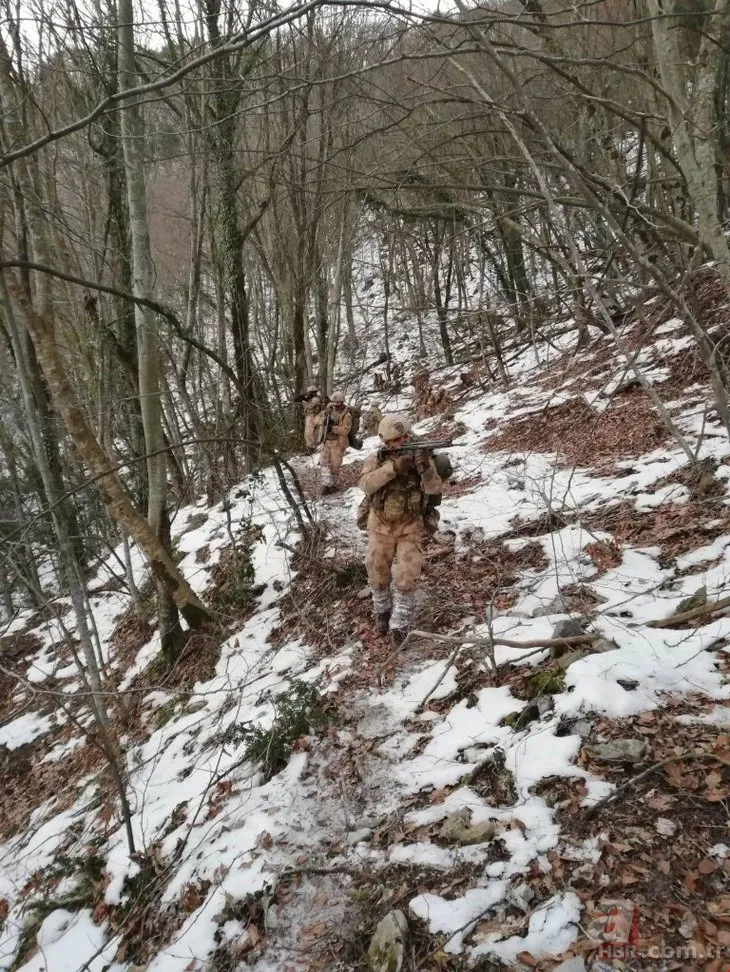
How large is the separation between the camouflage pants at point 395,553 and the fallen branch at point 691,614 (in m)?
1.76

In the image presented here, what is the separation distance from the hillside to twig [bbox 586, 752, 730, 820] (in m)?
0.01

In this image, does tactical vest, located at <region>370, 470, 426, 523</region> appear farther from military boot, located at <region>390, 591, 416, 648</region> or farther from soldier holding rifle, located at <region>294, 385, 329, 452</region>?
soldier holding rifle, located at <region>294, 385, 329, 452</region>

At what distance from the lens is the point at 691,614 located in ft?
10.9

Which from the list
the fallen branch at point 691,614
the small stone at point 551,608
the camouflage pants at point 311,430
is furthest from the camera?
the camouflage pants at point 311,430

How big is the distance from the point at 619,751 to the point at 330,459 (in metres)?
7.27

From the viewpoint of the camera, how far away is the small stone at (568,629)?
3.57 metres

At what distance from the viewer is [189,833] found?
341cm

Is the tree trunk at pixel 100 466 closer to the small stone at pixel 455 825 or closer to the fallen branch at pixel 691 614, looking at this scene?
the small stone at pixel 455 825

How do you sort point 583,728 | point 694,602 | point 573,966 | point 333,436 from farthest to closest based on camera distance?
point 333,436, point 694,602, point 583,728, point 573,966

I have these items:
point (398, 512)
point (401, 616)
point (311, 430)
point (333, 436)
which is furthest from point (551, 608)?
point (311, 430)

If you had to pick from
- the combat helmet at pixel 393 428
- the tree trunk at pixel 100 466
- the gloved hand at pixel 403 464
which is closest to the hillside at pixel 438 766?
the tree trunk at pixel 100 466

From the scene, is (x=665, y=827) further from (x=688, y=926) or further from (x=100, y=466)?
(x=100, y=466)

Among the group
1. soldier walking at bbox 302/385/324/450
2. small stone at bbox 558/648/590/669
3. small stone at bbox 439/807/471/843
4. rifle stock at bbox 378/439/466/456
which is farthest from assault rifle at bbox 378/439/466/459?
soldier walking at bbox 302/385/324/450

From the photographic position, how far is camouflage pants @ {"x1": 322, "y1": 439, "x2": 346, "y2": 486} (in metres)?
9.42
